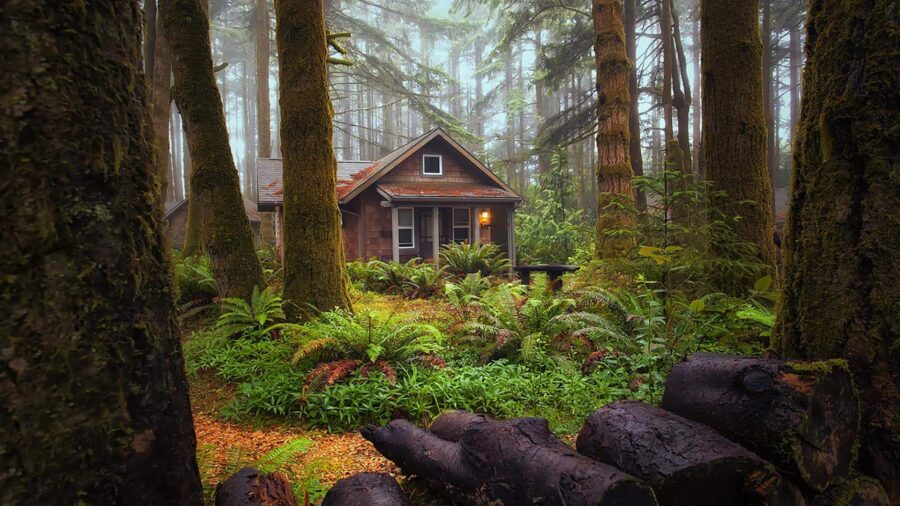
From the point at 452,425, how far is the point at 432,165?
1812 centimetres

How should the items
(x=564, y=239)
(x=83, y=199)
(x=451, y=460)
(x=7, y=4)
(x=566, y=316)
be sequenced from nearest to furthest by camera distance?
(x=7, y=4)
(x=83, y=199)
(x=451, y=460)
(x=566, y=316)
(x=564, y=239)

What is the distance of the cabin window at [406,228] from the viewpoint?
1983 cm

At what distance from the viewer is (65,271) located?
1.44 meters

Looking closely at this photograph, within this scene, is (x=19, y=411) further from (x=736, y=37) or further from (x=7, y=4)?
(x=736, y=37)

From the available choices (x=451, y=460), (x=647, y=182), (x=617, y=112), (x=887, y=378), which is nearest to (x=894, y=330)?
(x=887, y=378)

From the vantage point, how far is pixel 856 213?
7.74ft

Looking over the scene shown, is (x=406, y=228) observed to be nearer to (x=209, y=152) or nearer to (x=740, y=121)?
(x=209, y=152)

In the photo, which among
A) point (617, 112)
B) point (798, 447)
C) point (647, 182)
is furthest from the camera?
point (617, 112)

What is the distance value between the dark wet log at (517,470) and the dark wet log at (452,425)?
4.0 inches

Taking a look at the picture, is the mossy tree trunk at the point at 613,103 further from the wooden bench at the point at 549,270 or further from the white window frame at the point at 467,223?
the white window frame at the point at 467,223

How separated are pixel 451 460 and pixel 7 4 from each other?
2496mm

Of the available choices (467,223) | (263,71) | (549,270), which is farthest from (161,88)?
(467,223)

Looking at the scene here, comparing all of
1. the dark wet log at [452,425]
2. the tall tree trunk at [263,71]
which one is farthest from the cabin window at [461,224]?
the dark wet log at [452,425]

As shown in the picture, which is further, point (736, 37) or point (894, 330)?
point (736, 37)
